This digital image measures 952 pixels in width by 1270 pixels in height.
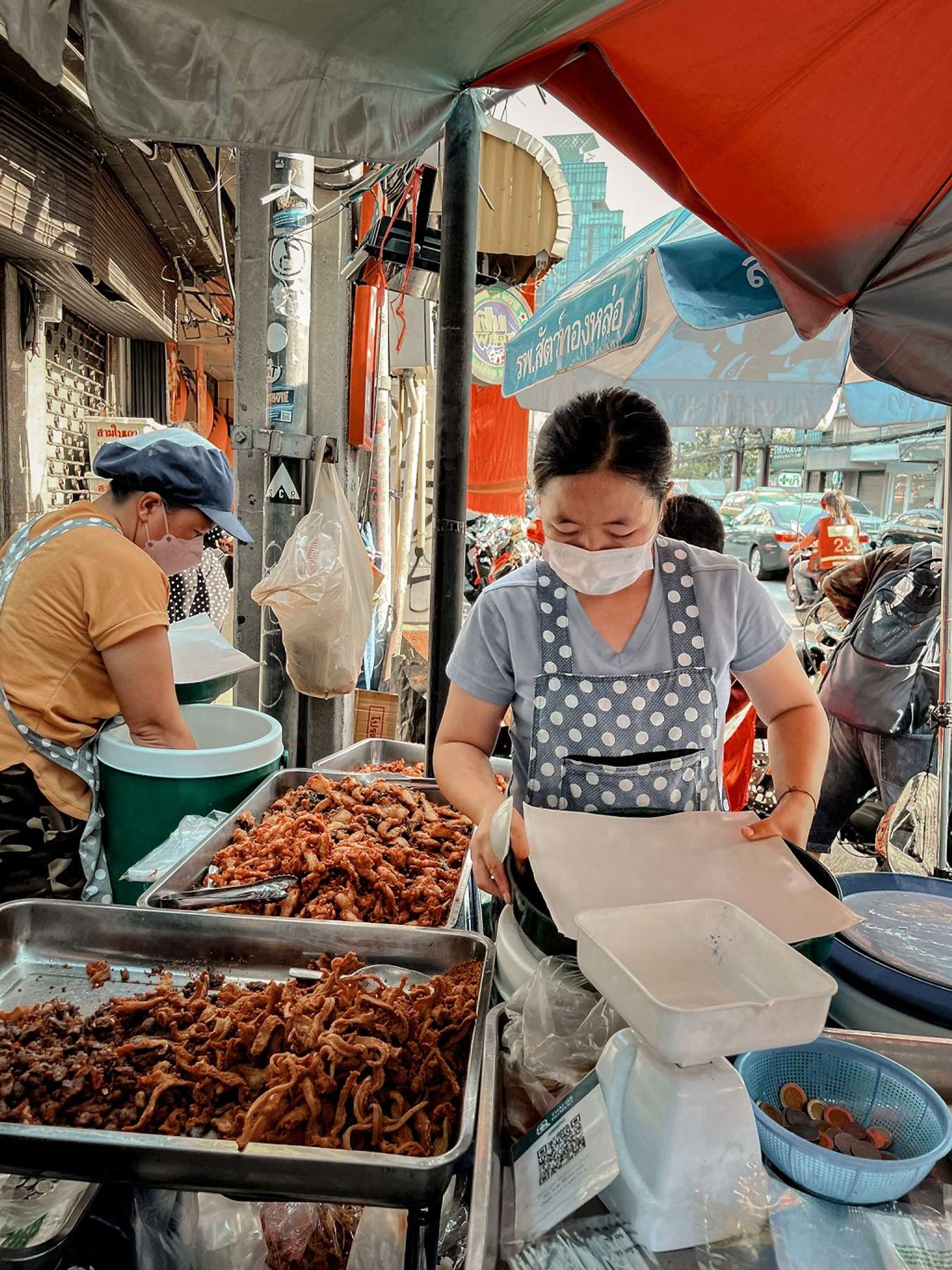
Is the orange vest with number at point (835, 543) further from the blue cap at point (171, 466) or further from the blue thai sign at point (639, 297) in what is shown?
the blue cap at point (171, 466)

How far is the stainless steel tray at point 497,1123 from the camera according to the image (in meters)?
0.93

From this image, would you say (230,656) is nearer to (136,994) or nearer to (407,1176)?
(136,994)

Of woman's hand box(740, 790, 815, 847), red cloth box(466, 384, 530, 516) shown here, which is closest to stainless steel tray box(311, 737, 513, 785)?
woman's hand box(740, 790, 815, 847)

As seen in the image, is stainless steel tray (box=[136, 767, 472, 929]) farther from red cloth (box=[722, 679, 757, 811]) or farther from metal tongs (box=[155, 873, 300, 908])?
red cloth (box=[722, 679, 757, 811])

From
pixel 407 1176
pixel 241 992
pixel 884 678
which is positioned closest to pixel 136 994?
pixel 241 992

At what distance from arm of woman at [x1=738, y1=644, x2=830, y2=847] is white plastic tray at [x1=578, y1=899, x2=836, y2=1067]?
0.81 metres

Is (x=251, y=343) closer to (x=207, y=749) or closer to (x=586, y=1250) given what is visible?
(x=207, y=749)

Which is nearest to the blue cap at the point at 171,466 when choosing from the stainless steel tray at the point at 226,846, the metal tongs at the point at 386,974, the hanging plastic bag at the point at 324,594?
the hanging plastic bag at the point at 324,594

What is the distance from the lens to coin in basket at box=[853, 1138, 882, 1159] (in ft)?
3.35

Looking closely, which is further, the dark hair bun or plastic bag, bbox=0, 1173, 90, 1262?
the dark hair bun

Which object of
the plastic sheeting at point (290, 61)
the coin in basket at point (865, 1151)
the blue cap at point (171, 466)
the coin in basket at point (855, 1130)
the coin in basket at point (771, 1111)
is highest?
the plastic sheeting at point (290, 61)

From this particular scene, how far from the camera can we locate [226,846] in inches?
93.1

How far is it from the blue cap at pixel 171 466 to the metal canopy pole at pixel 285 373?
1.02 meters

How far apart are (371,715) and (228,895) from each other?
2.40m
